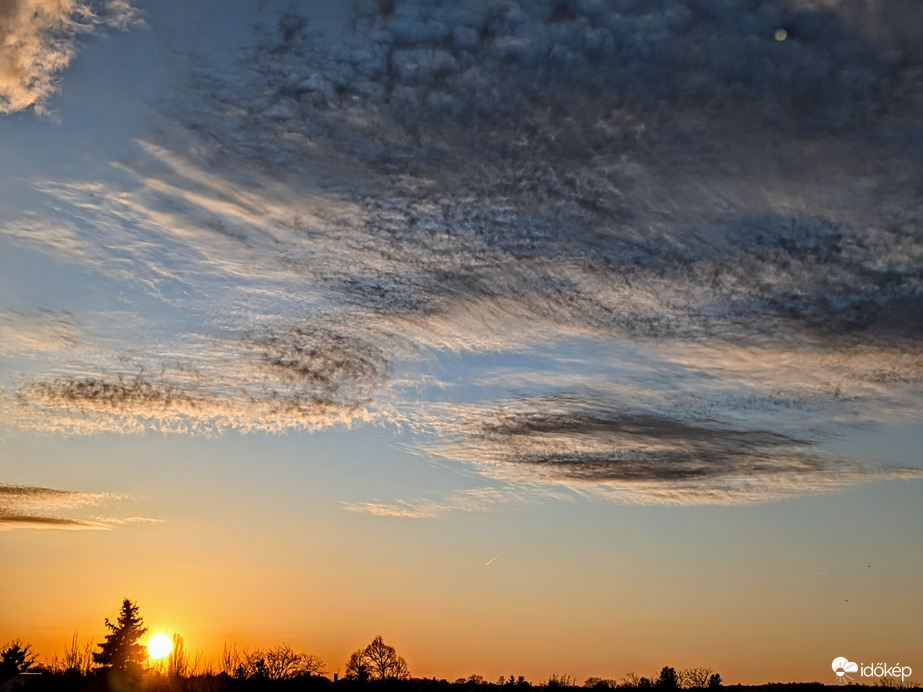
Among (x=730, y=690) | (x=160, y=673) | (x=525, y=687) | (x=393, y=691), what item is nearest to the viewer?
(x=160, y=673)

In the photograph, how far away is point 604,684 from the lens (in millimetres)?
103688

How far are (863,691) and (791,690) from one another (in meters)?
6.61

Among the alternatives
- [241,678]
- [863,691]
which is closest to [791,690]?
[863,691]

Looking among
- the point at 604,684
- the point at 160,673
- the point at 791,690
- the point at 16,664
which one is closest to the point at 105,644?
the point at 16,664

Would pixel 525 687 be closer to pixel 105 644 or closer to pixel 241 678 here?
pixel 241 678

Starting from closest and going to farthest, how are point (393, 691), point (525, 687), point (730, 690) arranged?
point (393, 691), point (730, 690), point (525, 687)

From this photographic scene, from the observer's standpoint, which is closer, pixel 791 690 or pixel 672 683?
pixel 791 690

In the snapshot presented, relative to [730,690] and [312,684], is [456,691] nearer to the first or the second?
[312,684]

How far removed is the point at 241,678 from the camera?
72.1 m

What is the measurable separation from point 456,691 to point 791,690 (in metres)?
33.0

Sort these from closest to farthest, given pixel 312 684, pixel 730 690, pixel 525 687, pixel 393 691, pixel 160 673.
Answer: pixel 160 673 < pixel 312 684 < pixel 393 691 < pixel 730 690 < pixel 525 687

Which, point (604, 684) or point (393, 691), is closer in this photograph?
point (393, 691)

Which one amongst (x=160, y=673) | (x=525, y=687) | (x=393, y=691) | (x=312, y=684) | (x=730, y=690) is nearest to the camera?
(x=160, y=673)

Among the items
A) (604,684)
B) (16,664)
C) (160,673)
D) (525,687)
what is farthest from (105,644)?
(604,684)
